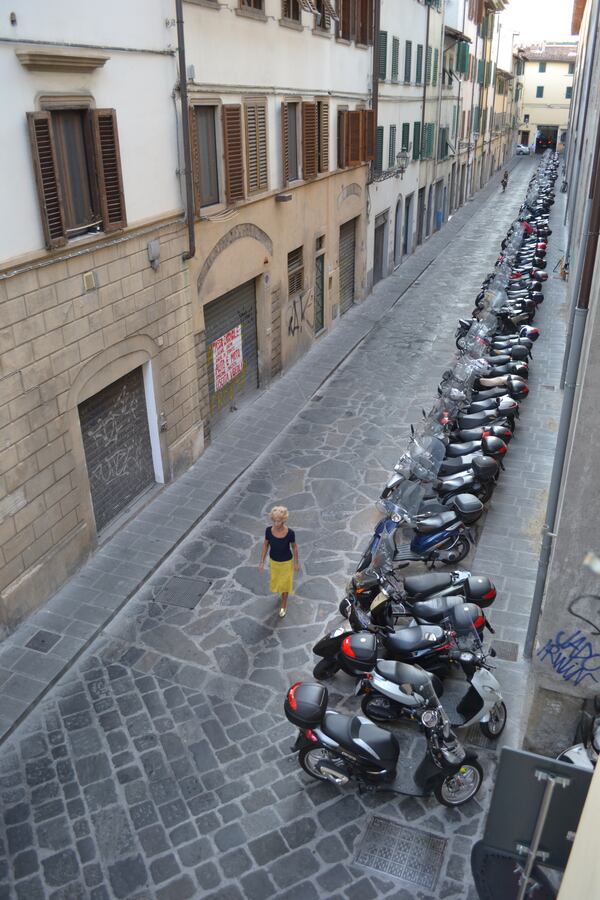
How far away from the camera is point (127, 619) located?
8.57 meters

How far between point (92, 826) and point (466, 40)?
38141 mm

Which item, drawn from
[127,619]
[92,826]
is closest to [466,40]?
[127,619]

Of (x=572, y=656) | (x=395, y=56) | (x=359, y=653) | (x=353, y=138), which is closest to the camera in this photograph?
(x=572, y=656)

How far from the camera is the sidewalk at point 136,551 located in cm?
771

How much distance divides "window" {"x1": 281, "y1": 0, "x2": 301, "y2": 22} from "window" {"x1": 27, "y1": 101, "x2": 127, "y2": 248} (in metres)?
6.76

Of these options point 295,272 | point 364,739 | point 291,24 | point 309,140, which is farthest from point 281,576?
point 291,24

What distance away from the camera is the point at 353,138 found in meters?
18.7

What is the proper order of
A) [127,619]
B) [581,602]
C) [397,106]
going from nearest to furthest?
[581,602], [127,619], [397,106]

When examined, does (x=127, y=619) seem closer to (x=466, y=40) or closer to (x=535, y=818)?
(x=535, y=818)

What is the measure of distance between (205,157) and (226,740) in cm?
866

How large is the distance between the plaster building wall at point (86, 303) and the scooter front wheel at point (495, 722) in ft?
16.4

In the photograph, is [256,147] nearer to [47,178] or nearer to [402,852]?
[47,178]

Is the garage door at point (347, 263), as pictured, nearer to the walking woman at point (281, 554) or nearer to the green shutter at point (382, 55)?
the green shutter at point (382, 55)

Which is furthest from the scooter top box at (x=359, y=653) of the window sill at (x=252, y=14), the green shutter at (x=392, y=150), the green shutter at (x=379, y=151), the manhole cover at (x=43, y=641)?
the green shutter at (x=392, y=150)
